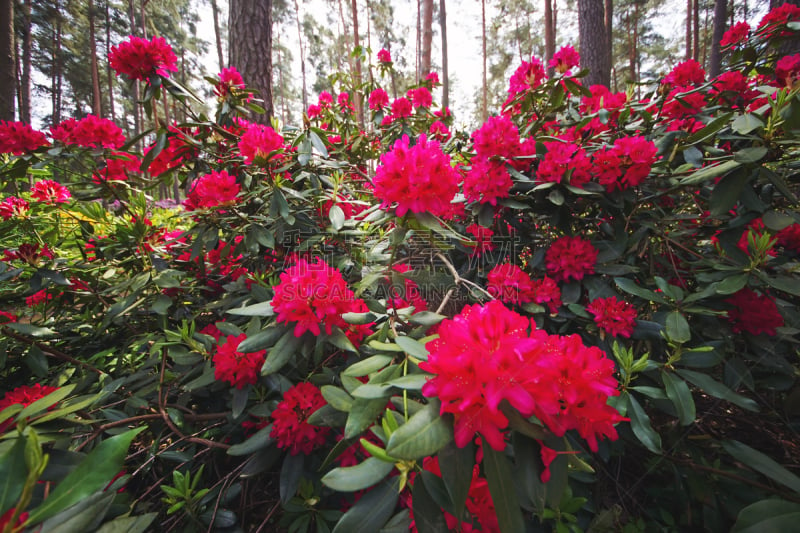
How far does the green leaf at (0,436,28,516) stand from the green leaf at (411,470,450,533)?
607 millimetres

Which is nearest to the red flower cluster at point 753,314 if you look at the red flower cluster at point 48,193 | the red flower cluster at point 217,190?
the red flower cluster at point 217,190

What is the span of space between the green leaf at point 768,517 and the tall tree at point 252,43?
332 cm

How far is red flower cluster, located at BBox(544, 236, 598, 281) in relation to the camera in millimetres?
1437

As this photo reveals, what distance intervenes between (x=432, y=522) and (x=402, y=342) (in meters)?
0.36

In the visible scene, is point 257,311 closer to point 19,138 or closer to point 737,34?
point 19,138

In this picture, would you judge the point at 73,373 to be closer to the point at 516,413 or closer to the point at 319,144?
the point at 319,144

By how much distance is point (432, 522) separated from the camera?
2.00ft

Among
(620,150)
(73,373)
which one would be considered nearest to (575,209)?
(620,150)

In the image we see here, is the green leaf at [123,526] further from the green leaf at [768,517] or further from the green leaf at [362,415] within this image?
the green leaf at [768,517]

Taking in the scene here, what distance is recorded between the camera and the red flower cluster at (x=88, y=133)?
184 centimetres

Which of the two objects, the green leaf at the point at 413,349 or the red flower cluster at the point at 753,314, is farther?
the red flower cluster at the point at 753,314

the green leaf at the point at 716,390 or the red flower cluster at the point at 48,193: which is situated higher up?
the red flower cluster at the point at 48,193

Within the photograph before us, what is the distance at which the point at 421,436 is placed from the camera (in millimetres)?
533

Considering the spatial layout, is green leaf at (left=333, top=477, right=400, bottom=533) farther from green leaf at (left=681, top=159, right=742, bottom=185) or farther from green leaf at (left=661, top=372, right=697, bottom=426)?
green leaf at (left=681, top=159, right=742, bottom=185)
